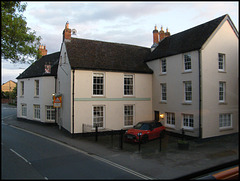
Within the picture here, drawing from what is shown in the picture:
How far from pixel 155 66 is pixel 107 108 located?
16.4ft

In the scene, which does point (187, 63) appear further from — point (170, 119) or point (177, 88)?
point (170, 119)

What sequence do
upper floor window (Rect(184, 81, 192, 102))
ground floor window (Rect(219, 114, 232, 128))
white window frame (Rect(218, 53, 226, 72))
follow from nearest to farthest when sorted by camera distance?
ground floor window (Rect(219, 114, 232, 128))
white window frame (Rect(218, 53, 226, 72))
upper floor window (Rect(184, 81, 192, 102))

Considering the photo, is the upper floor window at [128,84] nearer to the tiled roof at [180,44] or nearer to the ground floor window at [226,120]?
the tiled roof at [180,44]

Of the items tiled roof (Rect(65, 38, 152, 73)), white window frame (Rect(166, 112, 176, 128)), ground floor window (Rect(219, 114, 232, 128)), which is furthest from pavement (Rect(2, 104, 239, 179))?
tiled roof (Rect(65, 38, 152, 73))

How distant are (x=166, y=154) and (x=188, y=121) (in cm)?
429

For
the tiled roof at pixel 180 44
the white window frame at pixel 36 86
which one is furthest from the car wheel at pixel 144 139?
the white window frame at pixel 36 86

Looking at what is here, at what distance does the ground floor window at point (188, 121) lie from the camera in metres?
11.1

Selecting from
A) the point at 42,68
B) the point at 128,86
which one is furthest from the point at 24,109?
the point at 128,86

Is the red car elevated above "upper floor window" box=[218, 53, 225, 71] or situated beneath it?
situated beneath

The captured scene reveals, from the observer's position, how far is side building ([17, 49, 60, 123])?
16562mm

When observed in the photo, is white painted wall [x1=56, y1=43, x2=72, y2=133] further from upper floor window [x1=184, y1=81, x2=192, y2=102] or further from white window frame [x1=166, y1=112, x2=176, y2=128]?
upper floor window [x1=184, y1=81, x2=192, y2=102]

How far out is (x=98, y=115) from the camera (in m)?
12.7

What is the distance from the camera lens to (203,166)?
2.47 m

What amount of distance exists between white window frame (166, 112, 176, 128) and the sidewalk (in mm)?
861
